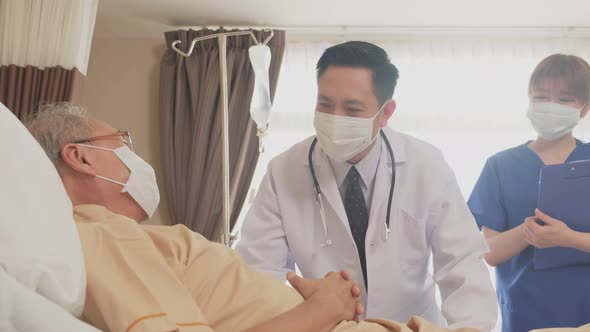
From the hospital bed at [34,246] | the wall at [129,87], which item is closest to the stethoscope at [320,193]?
the hospital bed at [34,246]

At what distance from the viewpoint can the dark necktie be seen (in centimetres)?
169

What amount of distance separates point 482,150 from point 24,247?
3.49m

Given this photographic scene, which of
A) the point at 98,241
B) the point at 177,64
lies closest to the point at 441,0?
the point at 177,64

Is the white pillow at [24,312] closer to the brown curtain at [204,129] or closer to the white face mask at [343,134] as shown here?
the white face mask at [343,134]

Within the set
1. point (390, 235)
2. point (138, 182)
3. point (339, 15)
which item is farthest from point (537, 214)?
point (339, 15)

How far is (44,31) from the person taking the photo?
8.16 feet

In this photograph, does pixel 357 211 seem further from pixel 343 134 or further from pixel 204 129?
pixel 204 129

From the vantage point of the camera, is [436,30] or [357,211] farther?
[436,30]

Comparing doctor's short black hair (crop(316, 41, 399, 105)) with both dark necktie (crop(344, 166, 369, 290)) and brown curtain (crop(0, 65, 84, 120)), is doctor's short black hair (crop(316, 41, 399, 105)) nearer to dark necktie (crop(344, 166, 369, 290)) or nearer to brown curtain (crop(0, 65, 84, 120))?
dark necktie (crop(344, 166, 369, 290))

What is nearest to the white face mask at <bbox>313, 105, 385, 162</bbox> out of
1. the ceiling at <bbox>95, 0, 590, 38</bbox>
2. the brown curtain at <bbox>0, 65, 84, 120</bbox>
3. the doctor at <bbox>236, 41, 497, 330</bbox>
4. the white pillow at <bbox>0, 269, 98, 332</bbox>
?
the doctor at <bbox>236, 41, 497, 330</bbox>

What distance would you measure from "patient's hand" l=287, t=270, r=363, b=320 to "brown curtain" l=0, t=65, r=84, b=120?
1.64m

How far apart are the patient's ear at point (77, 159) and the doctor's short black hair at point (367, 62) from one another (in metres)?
0.75

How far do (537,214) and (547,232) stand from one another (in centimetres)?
7

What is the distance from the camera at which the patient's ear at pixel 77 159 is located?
4.33ft
